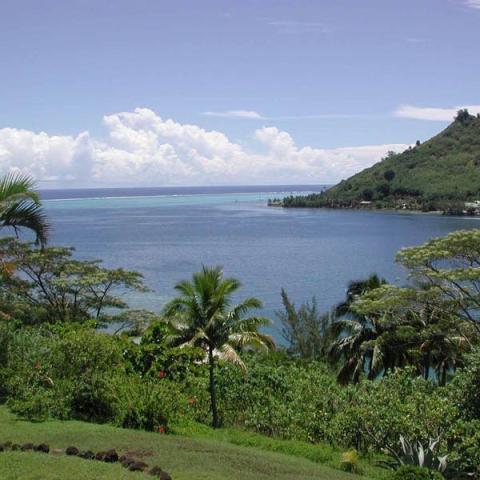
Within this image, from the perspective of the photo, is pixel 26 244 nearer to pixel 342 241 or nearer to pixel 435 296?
pixel 435 296

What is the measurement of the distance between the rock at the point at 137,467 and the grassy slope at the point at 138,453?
0.14 metres

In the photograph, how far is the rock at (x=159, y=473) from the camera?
10148 mm

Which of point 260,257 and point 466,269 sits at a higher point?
point 466,269

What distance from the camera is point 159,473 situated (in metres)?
10.4

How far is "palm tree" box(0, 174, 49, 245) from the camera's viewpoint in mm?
12344

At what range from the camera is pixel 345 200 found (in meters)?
195

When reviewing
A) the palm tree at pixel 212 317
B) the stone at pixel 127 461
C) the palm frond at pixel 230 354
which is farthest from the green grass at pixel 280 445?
the stone at pixel 127 461

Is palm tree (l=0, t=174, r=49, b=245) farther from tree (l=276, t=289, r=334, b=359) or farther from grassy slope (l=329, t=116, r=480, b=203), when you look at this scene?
grassy slope (l=329, t=116, r=480, b=203)

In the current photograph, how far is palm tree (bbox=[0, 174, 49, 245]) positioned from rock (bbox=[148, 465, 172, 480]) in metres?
4.98

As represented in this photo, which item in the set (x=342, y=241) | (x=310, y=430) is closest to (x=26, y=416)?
(x=310, y=430)

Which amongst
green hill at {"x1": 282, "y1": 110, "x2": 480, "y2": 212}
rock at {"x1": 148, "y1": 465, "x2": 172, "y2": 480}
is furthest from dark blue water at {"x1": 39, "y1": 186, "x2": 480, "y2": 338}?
rock at {"x1": 148, "y1": 465, "x2": 172, "y2": 480}

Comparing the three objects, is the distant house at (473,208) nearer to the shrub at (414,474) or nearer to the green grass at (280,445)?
the green grass at (280,445)

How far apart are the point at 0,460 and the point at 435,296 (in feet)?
51.4

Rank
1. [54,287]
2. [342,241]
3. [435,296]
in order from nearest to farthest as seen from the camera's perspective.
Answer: [435,296] < [54,287] < [342,241]
